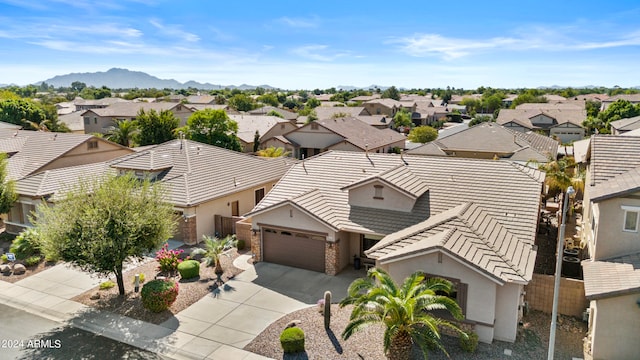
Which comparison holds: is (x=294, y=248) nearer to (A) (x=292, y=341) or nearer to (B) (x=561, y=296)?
(A) (x=292, y=341)

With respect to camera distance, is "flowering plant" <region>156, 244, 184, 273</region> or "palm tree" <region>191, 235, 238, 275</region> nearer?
"palm tree" <region>191, 235, 238, 275</region>

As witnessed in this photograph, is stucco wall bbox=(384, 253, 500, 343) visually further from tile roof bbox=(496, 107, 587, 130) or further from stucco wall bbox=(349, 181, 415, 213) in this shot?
tile roof bbox=(496, 107, 587, 130)

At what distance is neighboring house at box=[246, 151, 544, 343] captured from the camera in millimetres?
15570

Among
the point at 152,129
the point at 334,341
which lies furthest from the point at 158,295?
the point at 152,129

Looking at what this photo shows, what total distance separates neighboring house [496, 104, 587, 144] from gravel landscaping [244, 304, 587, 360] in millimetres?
66844

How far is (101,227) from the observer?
1677cm

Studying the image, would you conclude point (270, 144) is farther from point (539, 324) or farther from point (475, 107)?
point (475, 107)

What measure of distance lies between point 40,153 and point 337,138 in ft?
102

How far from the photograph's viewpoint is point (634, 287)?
1348 centimetres

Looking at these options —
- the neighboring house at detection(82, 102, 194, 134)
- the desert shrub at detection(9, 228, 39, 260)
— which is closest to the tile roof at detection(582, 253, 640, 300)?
the desert shrub at detection(9, 228, 39, 260)

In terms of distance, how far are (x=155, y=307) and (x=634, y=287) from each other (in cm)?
1652

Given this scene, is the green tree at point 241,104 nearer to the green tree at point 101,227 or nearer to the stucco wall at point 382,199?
the stucco wall at point 382,199

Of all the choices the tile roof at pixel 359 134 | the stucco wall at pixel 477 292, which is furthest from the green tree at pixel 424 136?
the stucco wall at pixel 477 292

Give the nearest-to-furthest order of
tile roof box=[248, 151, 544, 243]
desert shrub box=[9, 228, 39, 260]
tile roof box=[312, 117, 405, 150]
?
1. tile roof box=[248, 151, 544, 243]
2. desert shrub box=[9, 228, 39, 260]
3. tile roof box=[312, 117, 405, 150]
